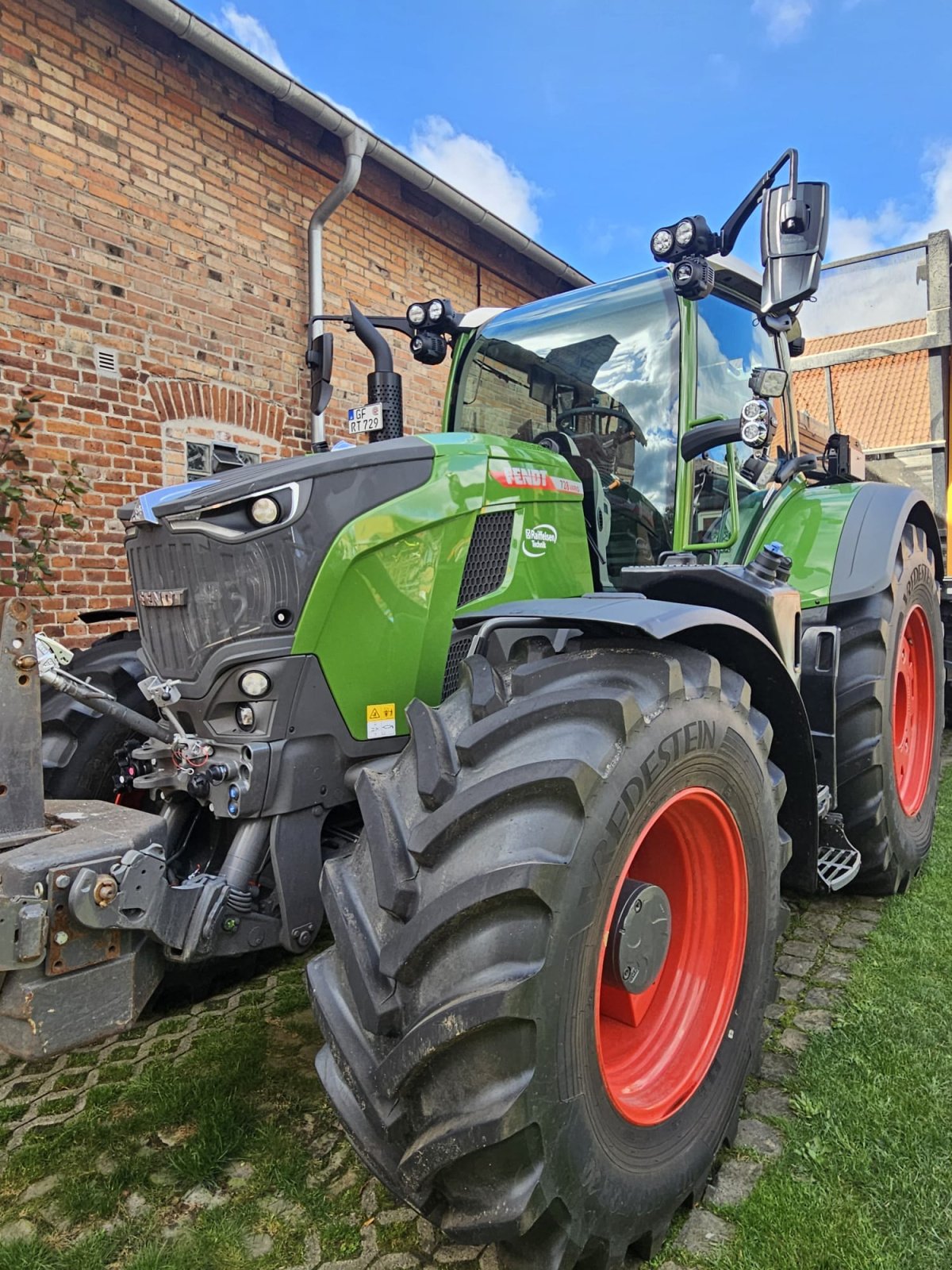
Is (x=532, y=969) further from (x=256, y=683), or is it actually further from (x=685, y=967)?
(x=256, y=683)

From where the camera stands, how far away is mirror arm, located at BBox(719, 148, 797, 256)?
7.45ft

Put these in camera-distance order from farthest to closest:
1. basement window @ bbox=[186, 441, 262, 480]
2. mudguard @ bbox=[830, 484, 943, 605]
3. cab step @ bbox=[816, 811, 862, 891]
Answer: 1. basement window @ bbox=[186, 441, 262, 480]
2. mudguard @ bbox=[830, 484, 943, 605]
3. cab step @ bbox=[816, 811, 862, 891]

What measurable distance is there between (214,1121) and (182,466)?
4303 mm

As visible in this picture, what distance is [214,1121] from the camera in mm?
2027

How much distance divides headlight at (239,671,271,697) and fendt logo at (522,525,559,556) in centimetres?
82

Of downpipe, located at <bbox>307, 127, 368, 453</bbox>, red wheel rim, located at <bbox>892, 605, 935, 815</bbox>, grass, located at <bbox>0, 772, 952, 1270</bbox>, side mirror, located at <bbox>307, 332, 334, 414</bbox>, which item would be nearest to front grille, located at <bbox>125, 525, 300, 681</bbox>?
side mirror, located at <bbox>307, 332, 334, 414</bbox>

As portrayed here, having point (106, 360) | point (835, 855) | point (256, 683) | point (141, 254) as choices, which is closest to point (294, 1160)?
point (256, 683)

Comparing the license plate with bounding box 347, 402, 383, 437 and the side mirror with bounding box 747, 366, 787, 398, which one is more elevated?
the side mirror with bounding box 747, 366, 787, 398

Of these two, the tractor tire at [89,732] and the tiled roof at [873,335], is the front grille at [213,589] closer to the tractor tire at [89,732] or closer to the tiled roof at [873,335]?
the tractor tire at [89,732]

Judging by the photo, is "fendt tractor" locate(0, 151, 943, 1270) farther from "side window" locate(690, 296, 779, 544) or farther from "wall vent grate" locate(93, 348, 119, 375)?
"wall vent grate" locate(93, 348, 119, 375)

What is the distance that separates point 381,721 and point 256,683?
326 millimetres

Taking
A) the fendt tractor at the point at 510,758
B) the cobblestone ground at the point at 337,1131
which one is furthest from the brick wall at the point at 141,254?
the cobblestone ground at the point at 337,1131

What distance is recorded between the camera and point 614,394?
2848mm

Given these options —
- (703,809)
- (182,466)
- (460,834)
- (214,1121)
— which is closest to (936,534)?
(703,809)
